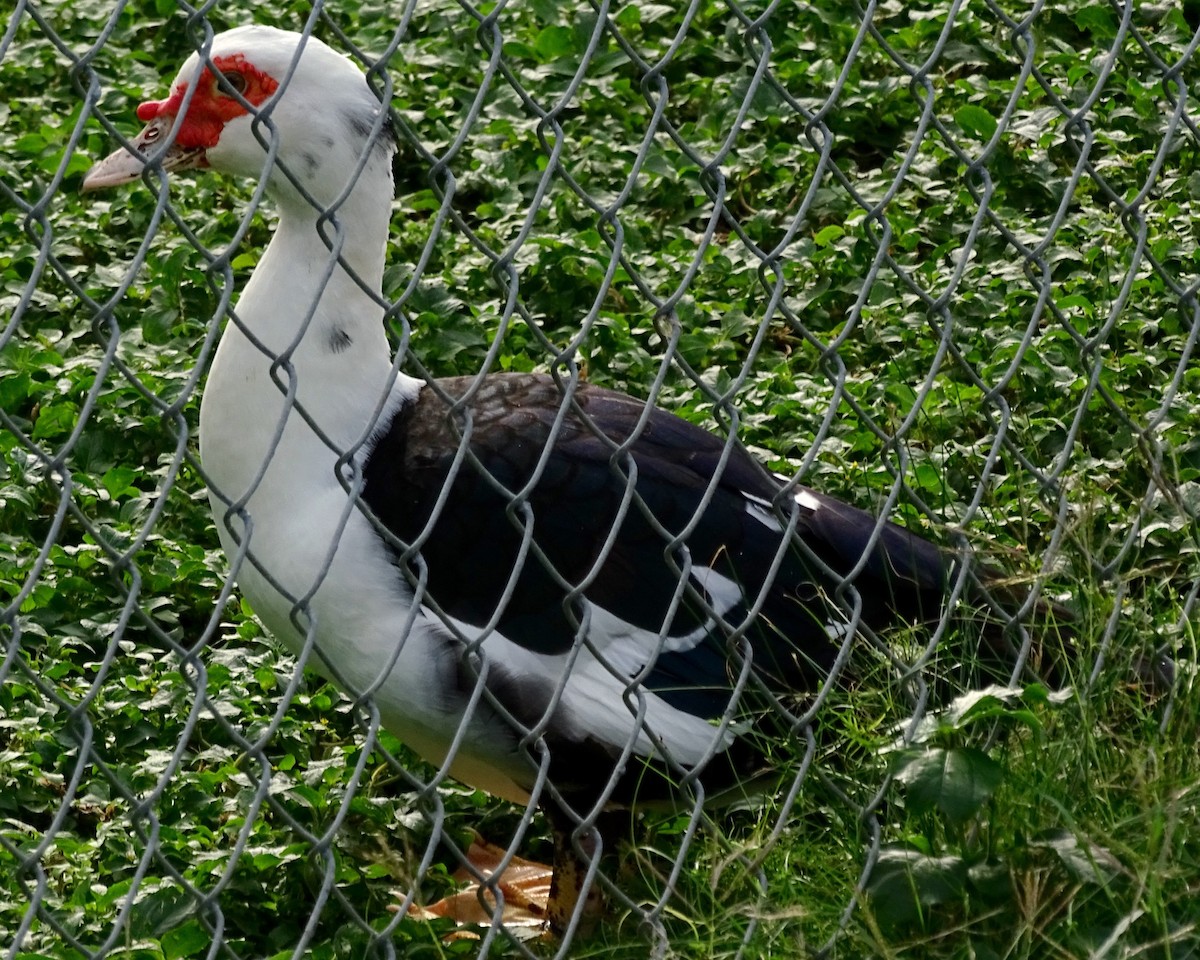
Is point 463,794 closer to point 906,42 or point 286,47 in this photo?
point 286,47

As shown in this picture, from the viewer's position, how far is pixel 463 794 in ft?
11.0

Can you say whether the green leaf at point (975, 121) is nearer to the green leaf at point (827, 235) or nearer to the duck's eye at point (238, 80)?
the green leaf at point (827, 235)

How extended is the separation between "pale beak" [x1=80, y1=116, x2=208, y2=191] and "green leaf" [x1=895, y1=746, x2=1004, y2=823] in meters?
1.66

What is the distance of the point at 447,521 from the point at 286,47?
829 millimetres

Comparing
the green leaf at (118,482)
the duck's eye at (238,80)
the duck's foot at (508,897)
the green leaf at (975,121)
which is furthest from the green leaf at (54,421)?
the green leaf at (975,121)

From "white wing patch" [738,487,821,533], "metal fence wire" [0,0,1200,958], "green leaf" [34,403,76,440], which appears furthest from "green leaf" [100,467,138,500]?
"white wing patch" [738,487,821,533]

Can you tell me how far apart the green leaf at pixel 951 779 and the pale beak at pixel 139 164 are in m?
1.66

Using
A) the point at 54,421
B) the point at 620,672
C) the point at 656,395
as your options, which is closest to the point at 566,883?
the point at 620,672

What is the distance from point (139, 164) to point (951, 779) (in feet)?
5.78

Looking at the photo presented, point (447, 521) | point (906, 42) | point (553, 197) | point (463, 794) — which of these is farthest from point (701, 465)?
point (906, 42)

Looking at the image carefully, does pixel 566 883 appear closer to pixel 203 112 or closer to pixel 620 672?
pixel 620 672

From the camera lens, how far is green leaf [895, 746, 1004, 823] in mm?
2082

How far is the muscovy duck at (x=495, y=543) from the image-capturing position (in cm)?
272

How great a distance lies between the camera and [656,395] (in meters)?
2.26
